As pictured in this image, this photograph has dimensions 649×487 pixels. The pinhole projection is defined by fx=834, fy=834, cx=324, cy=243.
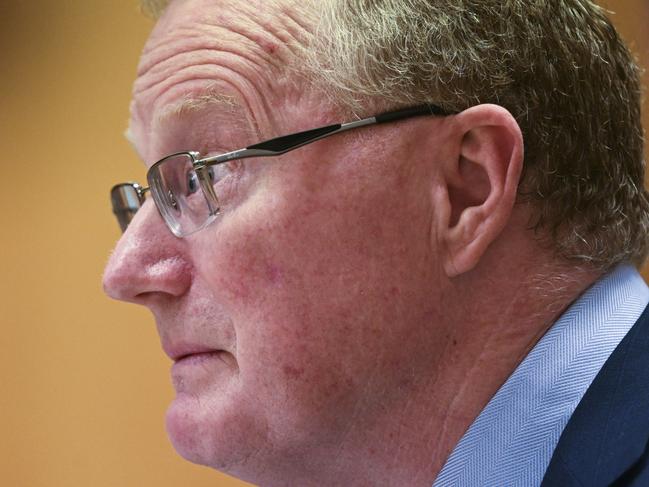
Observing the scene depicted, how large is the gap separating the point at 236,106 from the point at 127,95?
92 centimetres

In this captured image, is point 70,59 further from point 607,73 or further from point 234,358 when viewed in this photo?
point 607,73

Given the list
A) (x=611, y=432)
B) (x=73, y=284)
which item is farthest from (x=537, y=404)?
(x=73, y=284)

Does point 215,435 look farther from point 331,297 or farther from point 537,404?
point 537,404

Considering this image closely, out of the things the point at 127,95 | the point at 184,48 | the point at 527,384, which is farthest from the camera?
the point at 127,95

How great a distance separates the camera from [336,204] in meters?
0.94

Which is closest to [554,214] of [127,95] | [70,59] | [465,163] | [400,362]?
[465,163]

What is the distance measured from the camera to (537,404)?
91 centimetres

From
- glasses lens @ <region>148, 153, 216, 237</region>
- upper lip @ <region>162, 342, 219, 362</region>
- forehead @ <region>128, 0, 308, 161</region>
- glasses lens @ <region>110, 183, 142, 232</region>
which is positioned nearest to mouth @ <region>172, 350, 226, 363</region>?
upper lip @ <region>162, 342, 219, 362</region>

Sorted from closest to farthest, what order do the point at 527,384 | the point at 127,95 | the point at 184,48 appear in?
1. the point at 527,384
2. the point at 184,48
3. the point at 127,95

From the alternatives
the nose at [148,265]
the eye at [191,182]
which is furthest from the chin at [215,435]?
the eye at [191,182]

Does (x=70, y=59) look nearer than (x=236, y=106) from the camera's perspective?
No

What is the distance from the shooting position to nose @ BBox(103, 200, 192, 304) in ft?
3.37

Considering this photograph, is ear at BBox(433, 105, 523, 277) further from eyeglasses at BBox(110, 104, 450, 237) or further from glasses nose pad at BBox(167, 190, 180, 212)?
glasses nose pad at BBox(167, 190, 180, 212)

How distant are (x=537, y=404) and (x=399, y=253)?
22 centimetres
